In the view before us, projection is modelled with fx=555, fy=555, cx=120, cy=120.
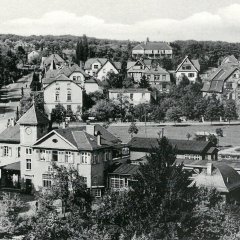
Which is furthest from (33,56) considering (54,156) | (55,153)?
(55,153)

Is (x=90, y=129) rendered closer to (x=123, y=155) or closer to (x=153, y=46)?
(x=123, y=155)

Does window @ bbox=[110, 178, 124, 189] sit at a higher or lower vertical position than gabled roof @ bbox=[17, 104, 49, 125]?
lower

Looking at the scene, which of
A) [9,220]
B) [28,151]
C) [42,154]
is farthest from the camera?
[28,151]

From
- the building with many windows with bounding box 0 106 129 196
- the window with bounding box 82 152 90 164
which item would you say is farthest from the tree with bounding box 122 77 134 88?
the window with bounding box 82 152 90 164

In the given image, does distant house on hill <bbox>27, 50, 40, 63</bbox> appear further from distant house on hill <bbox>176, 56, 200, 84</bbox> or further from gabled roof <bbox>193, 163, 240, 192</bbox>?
gabled roof <bbox>193, 163, 240, 192</bbox>

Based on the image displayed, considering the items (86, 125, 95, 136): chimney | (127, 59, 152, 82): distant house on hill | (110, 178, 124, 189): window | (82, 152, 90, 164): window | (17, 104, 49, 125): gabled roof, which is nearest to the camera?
(82, 152, 90, 164): window

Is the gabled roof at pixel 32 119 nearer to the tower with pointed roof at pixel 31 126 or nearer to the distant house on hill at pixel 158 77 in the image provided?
the tower with pointed roof at pixel 31 126

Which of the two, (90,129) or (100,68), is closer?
(90,129)
